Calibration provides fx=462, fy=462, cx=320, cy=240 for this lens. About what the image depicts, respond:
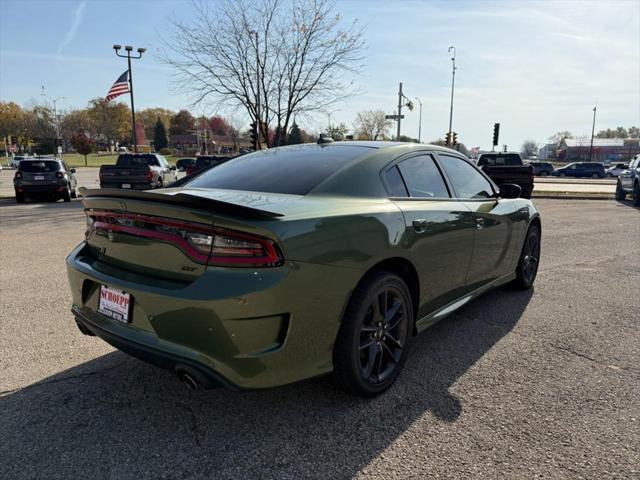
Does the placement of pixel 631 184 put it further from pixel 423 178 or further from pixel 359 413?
pixel 359 413

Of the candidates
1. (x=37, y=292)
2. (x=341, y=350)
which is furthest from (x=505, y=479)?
(x=37, y=292)

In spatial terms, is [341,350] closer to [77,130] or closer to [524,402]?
[524,402]

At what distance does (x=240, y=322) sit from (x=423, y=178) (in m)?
1.95

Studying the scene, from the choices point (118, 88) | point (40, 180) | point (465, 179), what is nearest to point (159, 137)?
point (118, 88)

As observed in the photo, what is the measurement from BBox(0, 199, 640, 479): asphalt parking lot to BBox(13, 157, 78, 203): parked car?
13.0 metres

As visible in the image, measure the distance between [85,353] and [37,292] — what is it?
6.48ft

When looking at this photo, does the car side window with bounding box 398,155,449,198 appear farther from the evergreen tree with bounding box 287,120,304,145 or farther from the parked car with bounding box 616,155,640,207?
the parked car with bounding box 616,155,640,207

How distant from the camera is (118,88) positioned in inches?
948

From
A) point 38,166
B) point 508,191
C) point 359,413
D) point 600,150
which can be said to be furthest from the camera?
point 600,150

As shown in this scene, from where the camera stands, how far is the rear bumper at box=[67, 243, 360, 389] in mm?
2121

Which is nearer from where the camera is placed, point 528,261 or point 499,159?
point 528,261

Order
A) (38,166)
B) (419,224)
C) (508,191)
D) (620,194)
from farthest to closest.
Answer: (620,194) < (38,166) < (508,191) < (419,224)

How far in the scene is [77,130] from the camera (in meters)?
95.8

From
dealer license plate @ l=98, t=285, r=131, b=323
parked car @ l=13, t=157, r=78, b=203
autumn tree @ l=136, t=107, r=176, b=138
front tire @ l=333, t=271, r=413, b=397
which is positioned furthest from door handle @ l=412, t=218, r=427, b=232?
autumn tree @ l=136, t=107, r=176, b=138
